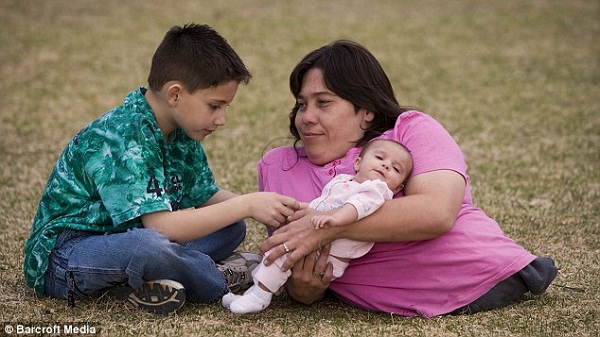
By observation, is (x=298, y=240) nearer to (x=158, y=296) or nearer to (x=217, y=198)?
(x=158, y=296)

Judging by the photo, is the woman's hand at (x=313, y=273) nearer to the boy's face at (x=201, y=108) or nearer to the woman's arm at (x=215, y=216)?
the woman's arm at (x=215, y=216)

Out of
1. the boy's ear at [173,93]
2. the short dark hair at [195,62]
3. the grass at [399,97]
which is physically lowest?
the grass at [399,97]

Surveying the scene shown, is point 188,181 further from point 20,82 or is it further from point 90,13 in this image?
point 90,13

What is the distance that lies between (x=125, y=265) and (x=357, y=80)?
1327 millimetres

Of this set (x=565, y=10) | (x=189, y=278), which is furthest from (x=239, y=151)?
(x=565, y=10)

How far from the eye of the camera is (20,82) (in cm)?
980

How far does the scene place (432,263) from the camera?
12.8ft

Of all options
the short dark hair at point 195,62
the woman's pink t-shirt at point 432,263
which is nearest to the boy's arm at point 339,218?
the woman's pink t-shirt at point 432,263

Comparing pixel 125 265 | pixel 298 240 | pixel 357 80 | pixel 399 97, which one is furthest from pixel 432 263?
pixel 399 97

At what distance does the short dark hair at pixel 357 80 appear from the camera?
416 cm

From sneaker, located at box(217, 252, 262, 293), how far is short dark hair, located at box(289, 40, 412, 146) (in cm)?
80

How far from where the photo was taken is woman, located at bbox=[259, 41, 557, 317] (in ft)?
12.3

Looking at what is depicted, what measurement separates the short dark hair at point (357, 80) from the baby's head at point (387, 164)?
29cm

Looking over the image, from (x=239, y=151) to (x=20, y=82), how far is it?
11.8 ft
